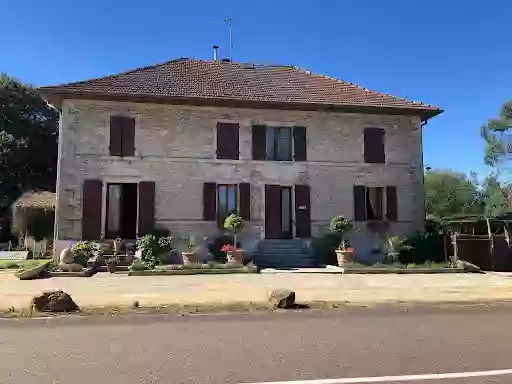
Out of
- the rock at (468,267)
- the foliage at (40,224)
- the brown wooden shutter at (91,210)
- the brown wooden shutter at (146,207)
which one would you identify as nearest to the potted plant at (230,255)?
the brown wooden shutter at (146,207)

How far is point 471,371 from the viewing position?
432 centimetres

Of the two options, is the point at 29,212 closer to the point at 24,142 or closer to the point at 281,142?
the point at 24,142

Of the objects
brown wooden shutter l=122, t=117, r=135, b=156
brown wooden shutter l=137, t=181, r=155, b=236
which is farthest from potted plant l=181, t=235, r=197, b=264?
brown wooden shutter l=122, t=117, r=135, b=156

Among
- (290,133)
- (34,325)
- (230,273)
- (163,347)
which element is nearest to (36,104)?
(290,133)

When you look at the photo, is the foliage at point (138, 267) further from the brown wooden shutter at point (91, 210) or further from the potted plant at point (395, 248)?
the potted plant at point (395, 248)

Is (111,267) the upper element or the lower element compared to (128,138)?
lower

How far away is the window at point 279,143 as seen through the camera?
1806 centimetres

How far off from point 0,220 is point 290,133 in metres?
17.6

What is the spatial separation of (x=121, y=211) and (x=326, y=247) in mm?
7536

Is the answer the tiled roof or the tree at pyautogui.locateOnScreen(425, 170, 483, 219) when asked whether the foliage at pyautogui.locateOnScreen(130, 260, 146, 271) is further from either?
the tree at pyautogui.locateOnScreen(425, 170, 483, 219)

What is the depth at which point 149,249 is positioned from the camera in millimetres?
15312

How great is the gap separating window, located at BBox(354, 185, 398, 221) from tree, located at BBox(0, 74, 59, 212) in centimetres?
1986

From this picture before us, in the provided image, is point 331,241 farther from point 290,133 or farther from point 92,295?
point 92,295

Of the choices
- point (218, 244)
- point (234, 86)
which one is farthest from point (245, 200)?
point (234, 86)
